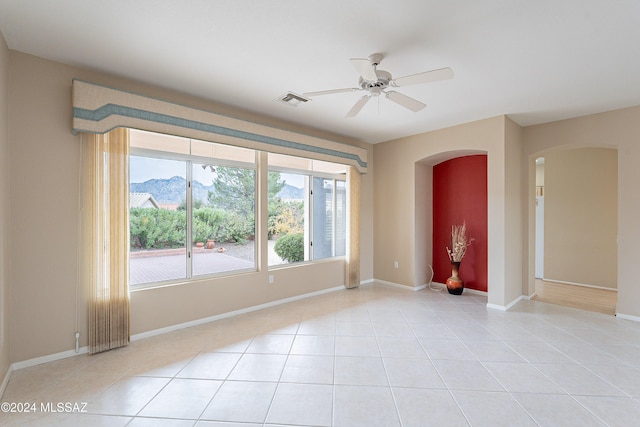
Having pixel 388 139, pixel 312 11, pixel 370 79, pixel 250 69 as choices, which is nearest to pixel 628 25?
pixel 370 79

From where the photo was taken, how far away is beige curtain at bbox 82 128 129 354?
2768 mm

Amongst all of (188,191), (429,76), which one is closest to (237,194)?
(188,191)

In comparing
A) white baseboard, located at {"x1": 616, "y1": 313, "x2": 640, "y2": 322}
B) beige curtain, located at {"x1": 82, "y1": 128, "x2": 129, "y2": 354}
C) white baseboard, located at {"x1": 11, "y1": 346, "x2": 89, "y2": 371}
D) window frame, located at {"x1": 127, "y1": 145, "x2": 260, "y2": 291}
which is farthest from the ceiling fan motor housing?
white baseboard, located at {"x1": 616, "y1": 313, "x2": 640, "y2": 322}

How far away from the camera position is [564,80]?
9.75 ft

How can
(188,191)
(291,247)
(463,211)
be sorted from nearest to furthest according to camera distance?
(188,191), (291,247), (463,211)

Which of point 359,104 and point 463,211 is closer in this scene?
point 359,104

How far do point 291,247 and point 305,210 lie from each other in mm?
682

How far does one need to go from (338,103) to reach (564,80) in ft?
7.83

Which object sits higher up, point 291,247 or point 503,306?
point 291,247

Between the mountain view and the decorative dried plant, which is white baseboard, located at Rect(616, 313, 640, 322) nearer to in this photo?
the decorative dried plant

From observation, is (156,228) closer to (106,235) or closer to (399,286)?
(106,235)

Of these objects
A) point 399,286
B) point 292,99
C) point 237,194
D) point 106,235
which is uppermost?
point 292,99

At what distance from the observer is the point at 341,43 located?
2.34 metres

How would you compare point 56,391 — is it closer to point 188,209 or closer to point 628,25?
point 188,209
